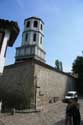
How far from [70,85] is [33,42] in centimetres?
2524

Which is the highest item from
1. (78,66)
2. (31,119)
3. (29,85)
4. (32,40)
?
(32,40)

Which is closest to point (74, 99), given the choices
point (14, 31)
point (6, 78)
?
point (14, 31)

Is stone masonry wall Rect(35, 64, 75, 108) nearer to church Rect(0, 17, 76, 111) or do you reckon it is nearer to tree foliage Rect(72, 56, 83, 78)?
church Rect(0, 17, 76, 111)

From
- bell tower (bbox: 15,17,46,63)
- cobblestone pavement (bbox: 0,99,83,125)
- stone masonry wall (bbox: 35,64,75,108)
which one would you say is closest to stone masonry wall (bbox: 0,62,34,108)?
stone masonry wall (bbox: 35,64,75,108)

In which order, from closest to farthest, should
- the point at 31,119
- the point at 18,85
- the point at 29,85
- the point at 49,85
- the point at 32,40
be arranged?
the point at 31,119
the point at 29,85
the point at 18,85
the point at 49,85
the point at 32,40

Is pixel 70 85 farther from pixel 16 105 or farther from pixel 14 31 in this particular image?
pixel 14 31

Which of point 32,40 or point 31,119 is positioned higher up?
point 32,40

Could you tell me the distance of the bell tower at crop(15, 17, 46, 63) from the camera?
5119 centimetres

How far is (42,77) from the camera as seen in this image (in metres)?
20.5

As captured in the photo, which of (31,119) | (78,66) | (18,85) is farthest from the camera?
(78,66)

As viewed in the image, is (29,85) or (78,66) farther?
(78,66)

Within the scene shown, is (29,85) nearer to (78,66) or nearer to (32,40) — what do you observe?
(78,66)

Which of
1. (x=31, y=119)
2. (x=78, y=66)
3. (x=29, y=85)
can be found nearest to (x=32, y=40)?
(x=78, y=66)

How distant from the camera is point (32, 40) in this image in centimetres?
5334
